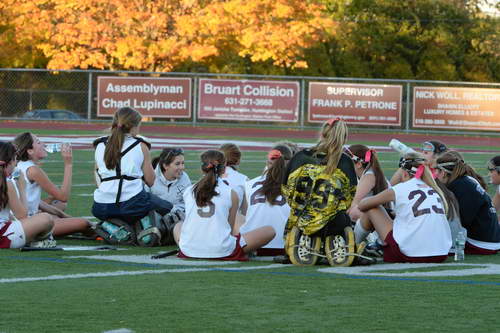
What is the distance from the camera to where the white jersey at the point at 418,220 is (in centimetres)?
867

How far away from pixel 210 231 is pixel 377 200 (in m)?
1.41

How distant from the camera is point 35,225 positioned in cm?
925

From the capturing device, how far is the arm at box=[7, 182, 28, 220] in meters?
9.05

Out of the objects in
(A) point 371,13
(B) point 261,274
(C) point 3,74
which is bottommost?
(B) point 261,274

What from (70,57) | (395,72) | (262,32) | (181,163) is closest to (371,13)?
(395,72)

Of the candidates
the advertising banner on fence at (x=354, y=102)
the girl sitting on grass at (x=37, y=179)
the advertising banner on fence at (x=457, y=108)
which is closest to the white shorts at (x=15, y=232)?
the girl sitting on grass at (x=37, y=179)

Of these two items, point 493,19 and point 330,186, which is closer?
point 330,186

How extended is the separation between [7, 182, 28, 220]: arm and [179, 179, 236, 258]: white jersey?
1431 millimetres

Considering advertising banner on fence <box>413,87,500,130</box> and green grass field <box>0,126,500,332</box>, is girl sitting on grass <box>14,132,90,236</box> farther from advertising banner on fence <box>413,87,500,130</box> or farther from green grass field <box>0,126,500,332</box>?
advertising banner on fence <box>413,87,500,130</box>

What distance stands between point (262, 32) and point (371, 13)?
13.2m

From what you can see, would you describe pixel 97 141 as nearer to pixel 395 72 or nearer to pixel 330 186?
pixel 330 186

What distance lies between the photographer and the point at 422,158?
28.9ft

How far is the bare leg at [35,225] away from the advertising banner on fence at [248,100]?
2313 cm

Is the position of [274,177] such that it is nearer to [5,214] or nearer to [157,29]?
[5,214]
